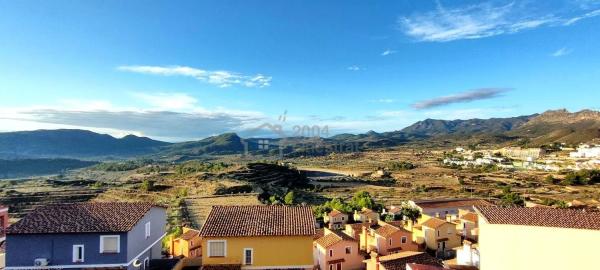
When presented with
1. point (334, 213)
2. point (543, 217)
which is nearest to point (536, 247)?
point (543, 217)

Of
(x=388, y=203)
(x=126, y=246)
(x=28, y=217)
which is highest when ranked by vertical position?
(x=28, y=217)

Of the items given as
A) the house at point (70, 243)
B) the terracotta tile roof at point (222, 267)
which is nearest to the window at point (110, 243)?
the house at point (70, 243)

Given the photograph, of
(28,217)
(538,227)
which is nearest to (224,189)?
(28,217)

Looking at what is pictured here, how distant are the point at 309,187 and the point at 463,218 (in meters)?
53.4

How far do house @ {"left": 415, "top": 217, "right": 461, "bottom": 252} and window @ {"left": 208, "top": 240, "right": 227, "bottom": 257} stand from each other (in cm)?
2248

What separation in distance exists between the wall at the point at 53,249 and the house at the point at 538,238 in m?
15.7

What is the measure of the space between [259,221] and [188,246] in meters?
8.88

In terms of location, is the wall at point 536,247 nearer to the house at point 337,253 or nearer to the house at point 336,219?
the house at point 337,253

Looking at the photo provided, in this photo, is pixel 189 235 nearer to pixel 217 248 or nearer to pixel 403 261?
pixel 217 248

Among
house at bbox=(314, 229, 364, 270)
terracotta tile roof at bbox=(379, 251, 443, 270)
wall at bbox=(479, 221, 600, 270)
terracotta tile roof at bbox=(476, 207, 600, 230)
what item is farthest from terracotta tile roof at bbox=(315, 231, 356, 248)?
terracotta tile roof at bbox=(476, 207, 600, 230)

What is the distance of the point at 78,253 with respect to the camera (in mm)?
17250

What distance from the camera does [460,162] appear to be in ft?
441

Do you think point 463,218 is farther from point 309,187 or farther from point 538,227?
point 309,187

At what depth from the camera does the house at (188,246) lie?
25.9 metres
